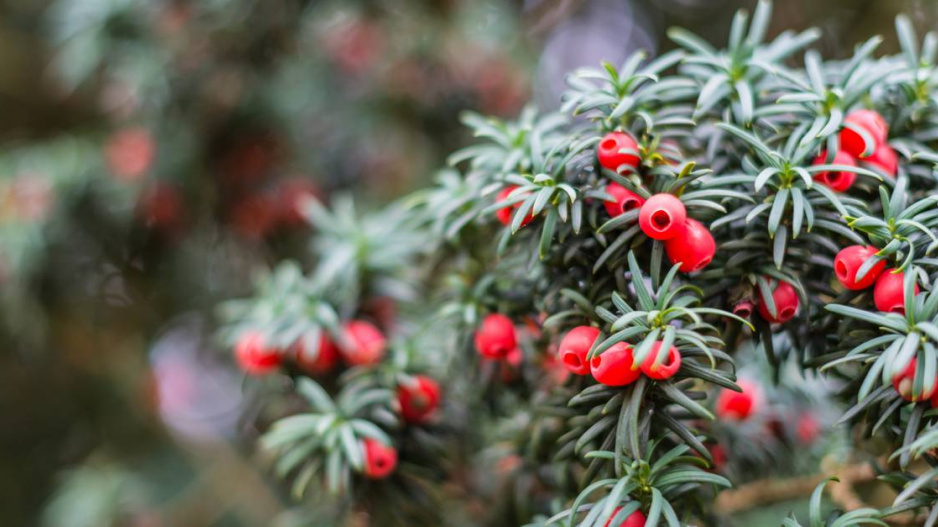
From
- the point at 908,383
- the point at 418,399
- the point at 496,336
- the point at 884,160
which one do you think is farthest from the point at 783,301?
the point at 418,399

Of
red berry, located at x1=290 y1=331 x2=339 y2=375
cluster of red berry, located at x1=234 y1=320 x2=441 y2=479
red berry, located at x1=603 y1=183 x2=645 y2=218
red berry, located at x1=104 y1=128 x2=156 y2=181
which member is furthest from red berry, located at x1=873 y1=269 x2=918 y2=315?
red berry, located at x1=104 y1=128 x2=156 y2=181

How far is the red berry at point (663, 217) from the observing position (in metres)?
0.76

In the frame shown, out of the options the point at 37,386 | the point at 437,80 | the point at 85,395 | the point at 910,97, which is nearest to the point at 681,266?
the point at 910,97

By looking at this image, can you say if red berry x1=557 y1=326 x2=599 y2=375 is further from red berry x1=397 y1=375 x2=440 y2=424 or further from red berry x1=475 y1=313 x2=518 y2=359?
red berry x1=397 y1=375 x2=440 y2=424

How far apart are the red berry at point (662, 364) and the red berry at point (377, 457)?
0.45 meters

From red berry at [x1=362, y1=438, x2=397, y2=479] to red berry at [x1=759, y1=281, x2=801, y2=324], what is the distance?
0.54 m

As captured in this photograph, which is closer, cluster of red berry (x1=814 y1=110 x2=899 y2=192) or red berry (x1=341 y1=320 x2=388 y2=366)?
cluster of red berry (x1=814 y1=110 x2=899 y2=192)

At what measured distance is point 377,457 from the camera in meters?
1.04

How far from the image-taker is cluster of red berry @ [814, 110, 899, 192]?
0.85 metres

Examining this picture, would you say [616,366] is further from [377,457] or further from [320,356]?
[320,356]

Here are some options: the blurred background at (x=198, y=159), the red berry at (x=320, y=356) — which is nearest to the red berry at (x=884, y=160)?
the red berry at (x=320, y=356)

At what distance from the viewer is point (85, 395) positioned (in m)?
2.50

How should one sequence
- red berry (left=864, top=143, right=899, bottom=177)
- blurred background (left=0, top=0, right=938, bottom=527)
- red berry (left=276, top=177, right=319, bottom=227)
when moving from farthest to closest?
red berry (left=276, top=177, right=319, bottom=227) → blurred background (left=0, top=0, right=938, bottom=527) → red berry (left=864, top=143, right=899, bottom=177)

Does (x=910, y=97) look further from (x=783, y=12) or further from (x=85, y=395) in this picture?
(x=85, y=395)
